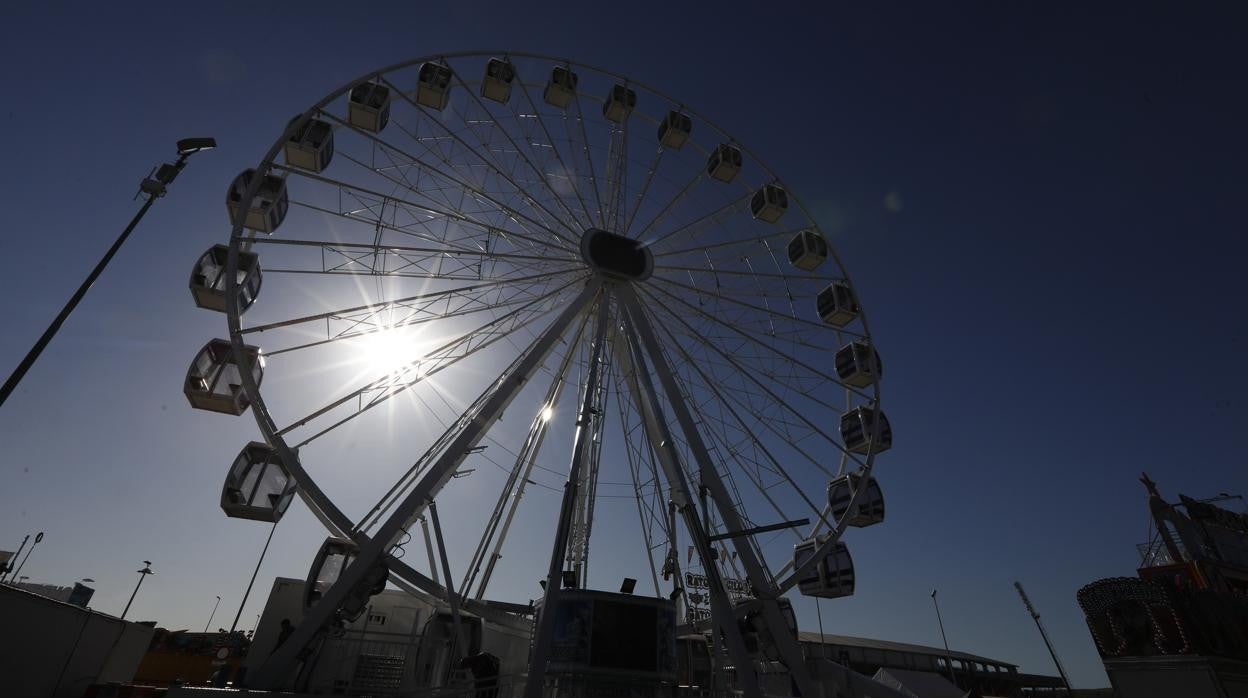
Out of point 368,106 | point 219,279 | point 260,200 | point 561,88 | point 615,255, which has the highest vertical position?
point 561,88

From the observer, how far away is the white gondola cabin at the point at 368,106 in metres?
16.5

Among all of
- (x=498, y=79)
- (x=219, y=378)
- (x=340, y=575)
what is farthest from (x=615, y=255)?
(x=340, y=575)

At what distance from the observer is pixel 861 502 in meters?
18.3

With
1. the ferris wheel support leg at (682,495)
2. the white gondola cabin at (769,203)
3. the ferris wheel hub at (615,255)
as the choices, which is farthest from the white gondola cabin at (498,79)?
the white gondola cabin at (769,203)

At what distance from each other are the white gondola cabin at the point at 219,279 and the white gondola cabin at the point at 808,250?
16.7 metres

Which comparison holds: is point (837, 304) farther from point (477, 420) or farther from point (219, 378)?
point (219, 378)

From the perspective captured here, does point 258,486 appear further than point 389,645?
No

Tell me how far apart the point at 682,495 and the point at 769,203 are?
1166 centimetres

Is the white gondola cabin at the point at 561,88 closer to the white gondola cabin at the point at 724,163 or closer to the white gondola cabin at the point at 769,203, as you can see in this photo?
the white gondola cabin at the point at 724,163

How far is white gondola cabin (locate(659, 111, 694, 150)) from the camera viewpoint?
21438 mm

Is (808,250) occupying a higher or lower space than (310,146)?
higher

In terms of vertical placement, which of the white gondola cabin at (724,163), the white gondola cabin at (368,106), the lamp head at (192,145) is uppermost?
the white gondola cabin at (724,163)

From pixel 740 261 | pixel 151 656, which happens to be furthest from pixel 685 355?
pixel 151 656

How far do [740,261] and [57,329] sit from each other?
17.3 meters
